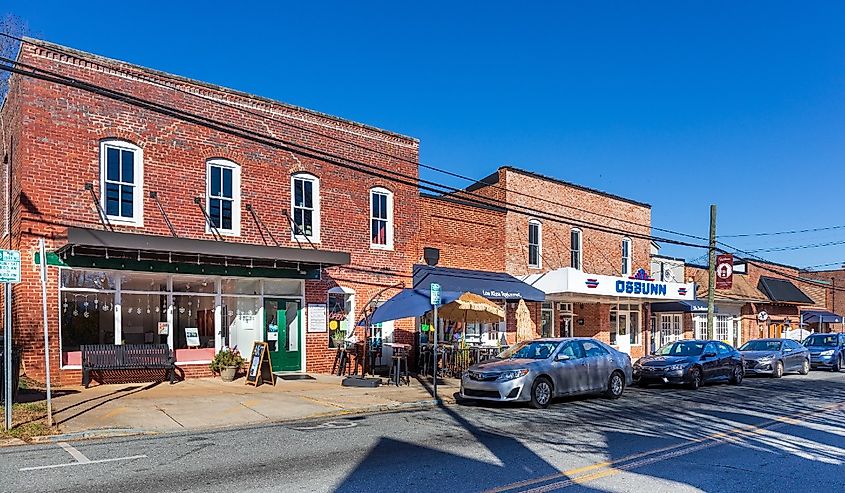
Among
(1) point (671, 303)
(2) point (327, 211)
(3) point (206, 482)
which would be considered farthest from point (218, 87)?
(1) point (671, 303)

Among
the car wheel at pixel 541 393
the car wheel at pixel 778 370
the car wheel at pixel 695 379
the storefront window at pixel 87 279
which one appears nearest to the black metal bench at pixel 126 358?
the storefront window at pixel 87 279

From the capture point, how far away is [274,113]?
19.7m

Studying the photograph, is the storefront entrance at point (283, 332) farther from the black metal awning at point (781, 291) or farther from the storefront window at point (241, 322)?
the black metal awning at point (781, 291)

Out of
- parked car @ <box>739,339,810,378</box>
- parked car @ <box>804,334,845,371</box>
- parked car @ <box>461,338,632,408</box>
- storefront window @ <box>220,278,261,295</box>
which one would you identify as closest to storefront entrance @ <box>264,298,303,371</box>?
storefront window @ <box>220,278,261,295</box>

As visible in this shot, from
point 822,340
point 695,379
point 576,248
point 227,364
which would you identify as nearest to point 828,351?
point 822,340

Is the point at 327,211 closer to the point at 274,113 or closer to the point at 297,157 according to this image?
the point at 297,157

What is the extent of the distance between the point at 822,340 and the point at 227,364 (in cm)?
2431

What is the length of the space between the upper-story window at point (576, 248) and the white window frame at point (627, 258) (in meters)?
3.16

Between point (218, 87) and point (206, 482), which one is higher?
point (218, 87)

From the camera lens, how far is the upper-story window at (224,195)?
18500mm

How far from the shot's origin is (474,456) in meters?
9.36

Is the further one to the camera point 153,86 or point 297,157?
point 297,157

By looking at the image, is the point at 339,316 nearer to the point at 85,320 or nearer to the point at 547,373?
the point at 85,320

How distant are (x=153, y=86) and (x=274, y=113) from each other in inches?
126
